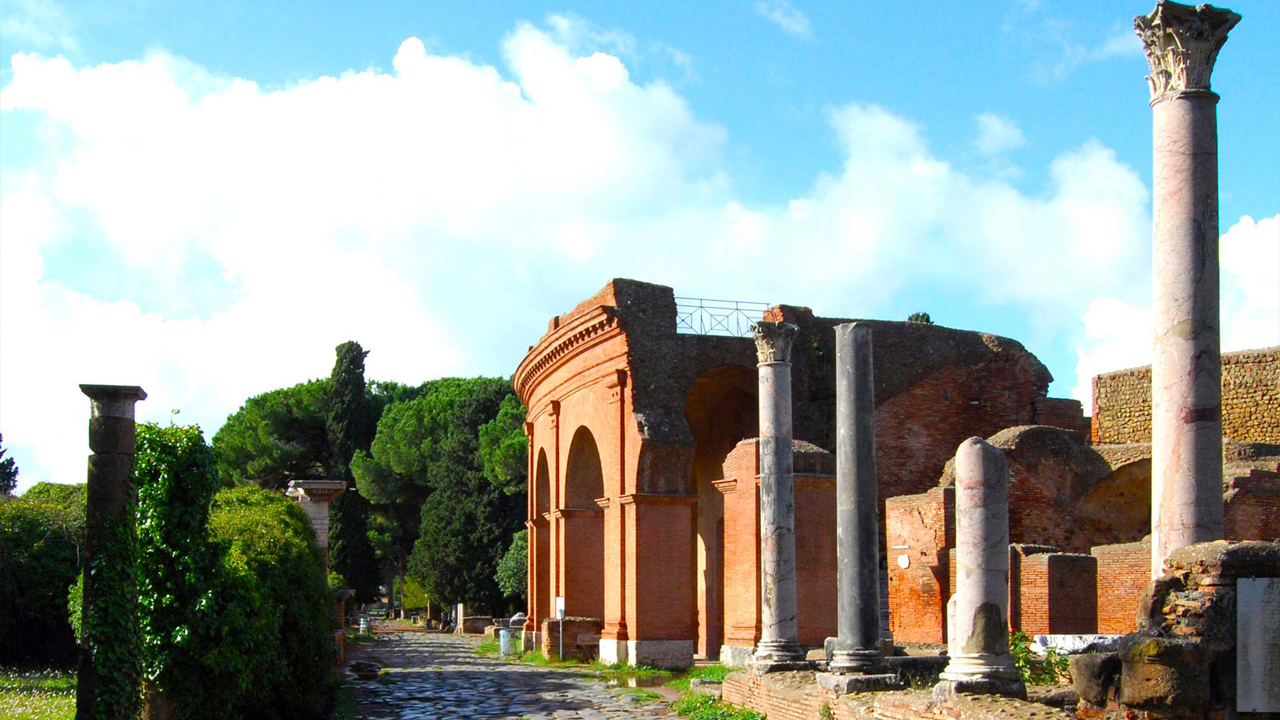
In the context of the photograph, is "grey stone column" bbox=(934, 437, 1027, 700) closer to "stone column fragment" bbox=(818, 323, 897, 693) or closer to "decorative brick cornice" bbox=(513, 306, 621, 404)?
"stone column fragment" bbox=(818, 323, 897, 693)

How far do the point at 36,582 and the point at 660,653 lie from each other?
1000 cm

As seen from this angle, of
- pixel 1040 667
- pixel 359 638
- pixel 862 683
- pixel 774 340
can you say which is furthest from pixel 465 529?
pixel 1040 667

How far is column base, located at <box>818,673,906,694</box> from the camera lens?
1149cm

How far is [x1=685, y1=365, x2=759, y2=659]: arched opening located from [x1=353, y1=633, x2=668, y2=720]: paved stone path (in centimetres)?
428

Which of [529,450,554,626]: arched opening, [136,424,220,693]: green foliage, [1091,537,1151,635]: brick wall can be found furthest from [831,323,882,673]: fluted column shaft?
[529,450,554,626]: arched opening

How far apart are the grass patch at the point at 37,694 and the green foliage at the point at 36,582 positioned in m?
1.10

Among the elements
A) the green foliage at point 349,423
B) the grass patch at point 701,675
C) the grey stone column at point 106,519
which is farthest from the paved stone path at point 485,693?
the green foliage at point 349,423

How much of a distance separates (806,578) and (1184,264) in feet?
36.5

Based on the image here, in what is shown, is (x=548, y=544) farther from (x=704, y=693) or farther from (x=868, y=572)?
(x=868, y=572)

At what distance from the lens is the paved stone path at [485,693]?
15.6 m

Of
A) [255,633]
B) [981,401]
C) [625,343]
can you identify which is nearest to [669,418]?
[625,343]

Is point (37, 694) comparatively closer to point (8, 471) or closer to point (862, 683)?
point (862, 683)

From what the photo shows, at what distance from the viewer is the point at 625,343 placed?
22.2 metres

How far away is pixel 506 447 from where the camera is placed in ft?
132
